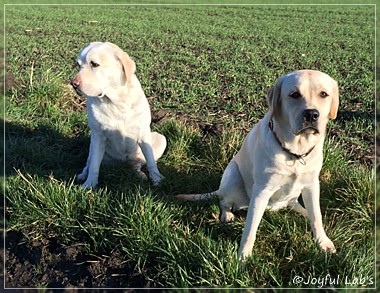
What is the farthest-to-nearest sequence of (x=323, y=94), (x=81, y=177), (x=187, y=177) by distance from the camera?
(x=81, y=177) < (x=187, y=177) < (x=323, y=94)

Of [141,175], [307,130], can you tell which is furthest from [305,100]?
[141,175]

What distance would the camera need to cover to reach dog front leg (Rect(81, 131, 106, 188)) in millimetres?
4023

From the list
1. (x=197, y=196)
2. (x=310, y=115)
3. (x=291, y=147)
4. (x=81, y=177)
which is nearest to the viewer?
(x=310, y=115)

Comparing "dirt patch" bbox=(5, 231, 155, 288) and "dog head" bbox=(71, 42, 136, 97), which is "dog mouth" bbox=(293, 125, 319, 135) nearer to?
"dirt patch" bbox=(5, 231, 155, 288)

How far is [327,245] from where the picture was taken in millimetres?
3098

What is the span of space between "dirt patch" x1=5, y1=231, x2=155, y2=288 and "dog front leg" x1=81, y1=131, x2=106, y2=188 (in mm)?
708

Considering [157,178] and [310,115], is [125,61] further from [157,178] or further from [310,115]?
[310,115]

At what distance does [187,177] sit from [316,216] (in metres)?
1.36

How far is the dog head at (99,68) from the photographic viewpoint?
12.2 feet

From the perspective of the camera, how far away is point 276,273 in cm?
288

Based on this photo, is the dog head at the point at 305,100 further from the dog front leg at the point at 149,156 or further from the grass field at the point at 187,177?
the dog front leg at the point at 149,156

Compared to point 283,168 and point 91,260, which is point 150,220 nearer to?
point 91,260

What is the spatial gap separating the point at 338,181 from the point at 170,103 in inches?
114

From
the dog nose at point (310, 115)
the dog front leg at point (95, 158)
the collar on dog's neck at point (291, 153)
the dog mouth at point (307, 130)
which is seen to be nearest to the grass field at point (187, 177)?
the dog front leg at point (95, 158)
